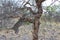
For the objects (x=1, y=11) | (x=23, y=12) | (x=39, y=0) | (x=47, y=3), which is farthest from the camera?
(x=47, y=3)

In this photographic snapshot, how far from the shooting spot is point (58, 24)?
4.02 meters

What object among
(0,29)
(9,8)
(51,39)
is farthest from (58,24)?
(9,8)

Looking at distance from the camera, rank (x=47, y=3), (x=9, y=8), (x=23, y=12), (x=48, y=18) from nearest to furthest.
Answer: (x=23, y=12), (x=9, y=8), (x=47, y=3), (x=48, y=18)

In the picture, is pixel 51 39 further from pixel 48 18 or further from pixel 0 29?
pixel 0 29

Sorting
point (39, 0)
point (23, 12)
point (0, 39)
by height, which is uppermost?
point (39, 0)

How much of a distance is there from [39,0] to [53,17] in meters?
1.86

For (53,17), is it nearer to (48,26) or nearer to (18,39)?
(48,26)

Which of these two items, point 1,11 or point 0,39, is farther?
point 0,39

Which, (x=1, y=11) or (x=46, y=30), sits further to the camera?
(x=46, y=30)

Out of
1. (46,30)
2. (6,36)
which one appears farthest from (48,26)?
(6,36)

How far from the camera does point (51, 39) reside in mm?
3660

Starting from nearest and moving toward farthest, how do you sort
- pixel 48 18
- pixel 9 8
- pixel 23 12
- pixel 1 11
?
1. pixel 23 12
2. pixel 9 8
3. pixel 1 11
4. pixel 48 18

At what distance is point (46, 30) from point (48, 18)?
27 centimetres

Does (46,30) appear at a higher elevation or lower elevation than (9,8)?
lower
